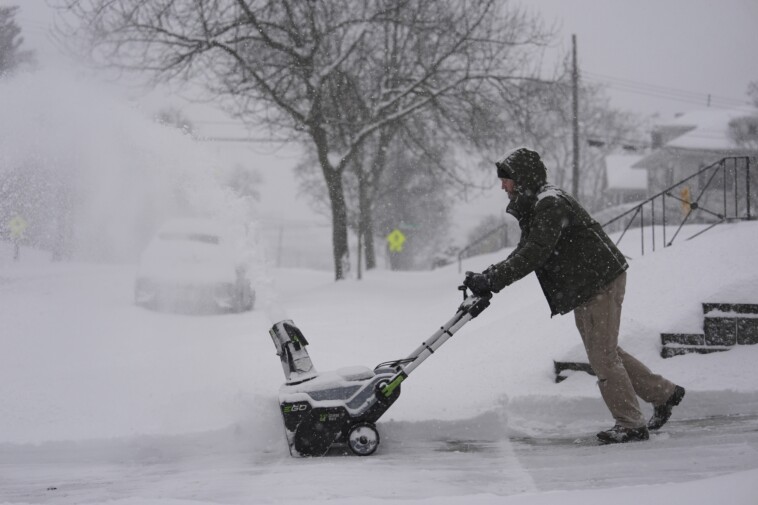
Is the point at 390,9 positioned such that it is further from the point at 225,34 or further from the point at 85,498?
the point at 85,498

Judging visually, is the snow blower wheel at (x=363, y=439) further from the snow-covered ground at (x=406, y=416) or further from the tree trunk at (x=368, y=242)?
the tree trunk at (x=368, y=242)

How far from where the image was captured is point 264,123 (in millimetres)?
16516

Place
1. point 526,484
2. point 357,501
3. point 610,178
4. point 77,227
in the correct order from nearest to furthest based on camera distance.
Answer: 1. point 357,501
2. point 526,484
3. point 77,227
4. point 610,178

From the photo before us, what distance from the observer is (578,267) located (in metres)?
4.22

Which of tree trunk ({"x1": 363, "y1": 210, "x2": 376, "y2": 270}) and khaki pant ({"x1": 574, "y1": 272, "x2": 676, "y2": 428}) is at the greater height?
tree trunk ({"x1": 363, "y1": 210, "x2": 376, "y2": 270})

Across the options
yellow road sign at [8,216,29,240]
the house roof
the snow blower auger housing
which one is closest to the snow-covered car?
yellow road sign at [8,216,29,240]

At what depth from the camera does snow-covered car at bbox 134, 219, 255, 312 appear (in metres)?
10.9

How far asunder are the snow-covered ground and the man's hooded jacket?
103 centimetres

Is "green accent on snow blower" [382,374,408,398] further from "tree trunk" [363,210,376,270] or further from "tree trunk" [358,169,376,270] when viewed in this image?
"tree trunk" [363,210,376,270]

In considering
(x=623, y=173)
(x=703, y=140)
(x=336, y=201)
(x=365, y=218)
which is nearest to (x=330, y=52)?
(x=336, y=201)

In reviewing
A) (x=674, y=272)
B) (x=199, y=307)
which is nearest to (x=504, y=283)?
(x=674, y=272)

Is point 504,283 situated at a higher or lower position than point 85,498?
higher

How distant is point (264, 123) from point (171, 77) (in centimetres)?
241

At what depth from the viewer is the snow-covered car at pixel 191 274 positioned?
35.7 ft
